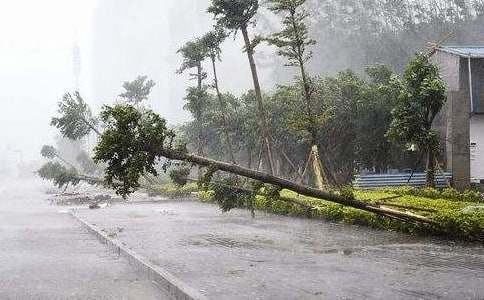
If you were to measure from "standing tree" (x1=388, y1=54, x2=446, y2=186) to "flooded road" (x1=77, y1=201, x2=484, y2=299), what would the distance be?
764cm

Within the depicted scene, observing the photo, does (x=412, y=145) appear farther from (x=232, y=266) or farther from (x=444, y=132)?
(x=232, y=266)

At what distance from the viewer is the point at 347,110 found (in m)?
33.7

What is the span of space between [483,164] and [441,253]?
19185mm

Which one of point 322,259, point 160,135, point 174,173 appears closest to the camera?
point 322,259

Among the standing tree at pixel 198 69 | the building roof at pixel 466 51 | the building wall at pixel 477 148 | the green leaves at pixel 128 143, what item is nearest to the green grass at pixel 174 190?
the standing tree at pixel 198 69

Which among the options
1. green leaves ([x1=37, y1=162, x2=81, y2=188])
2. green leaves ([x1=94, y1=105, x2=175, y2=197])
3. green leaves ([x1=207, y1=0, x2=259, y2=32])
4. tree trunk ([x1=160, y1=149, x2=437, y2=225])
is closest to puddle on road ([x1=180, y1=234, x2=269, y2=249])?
tree trunk ([x1=160, y1=149, x2=437, y2=225])

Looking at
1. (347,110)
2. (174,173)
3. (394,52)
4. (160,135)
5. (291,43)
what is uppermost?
(394,52)

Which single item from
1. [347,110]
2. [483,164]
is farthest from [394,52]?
[483,164]

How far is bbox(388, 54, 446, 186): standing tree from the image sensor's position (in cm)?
2339

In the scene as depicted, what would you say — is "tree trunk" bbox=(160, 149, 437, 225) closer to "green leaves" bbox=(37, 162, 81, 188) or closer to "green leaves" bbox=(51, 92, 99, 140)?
"green leaves" bbox=(51, 92, 99, 140)

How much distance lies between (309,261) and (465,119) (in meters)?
21.1

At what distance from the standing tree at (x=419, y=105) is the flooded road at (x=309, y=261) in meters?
Answer: 7.64

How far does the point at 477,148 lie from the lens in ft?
95.2

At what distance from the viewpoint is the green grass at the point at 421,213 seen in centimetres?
1369
